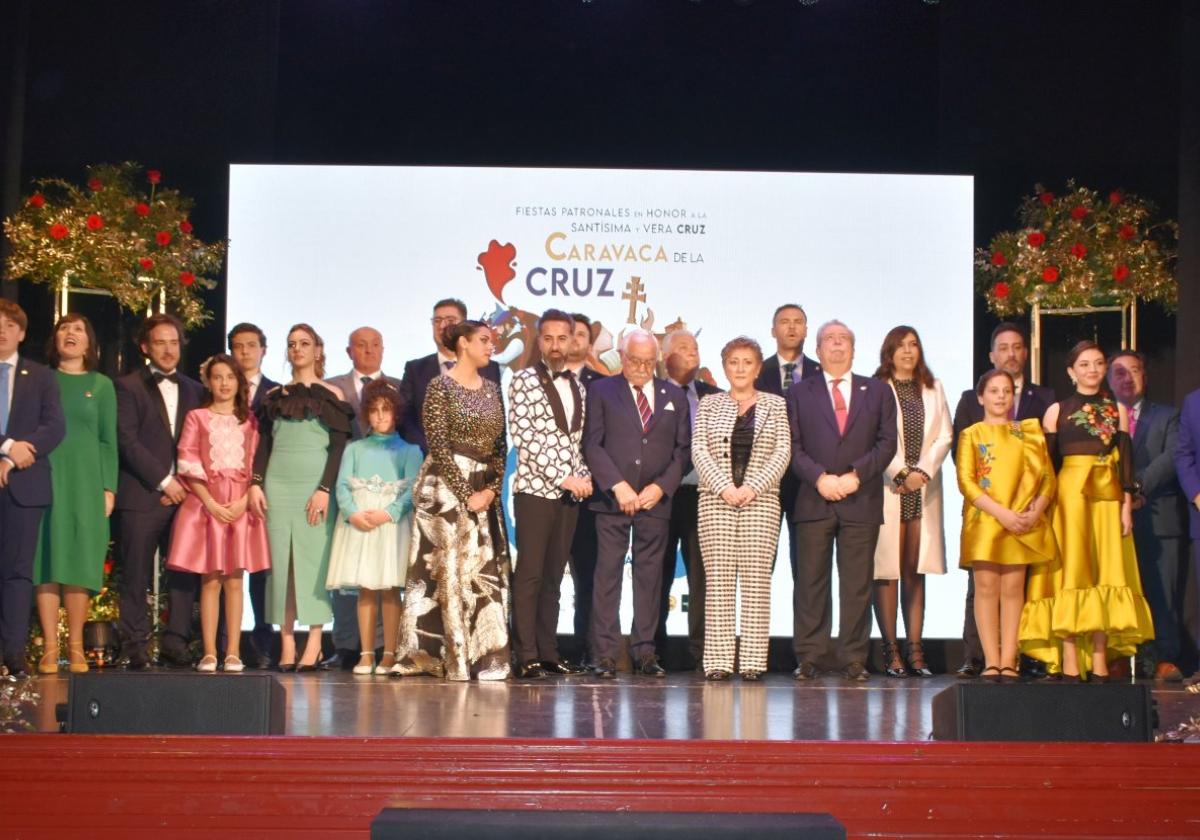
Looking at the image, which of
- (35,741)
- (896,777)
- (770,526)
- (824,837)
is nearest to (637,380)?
(770,526)

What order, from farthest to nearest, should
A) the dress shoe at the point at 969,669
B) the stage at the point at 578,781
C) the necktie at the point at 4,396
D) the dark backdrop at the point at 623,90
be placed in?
the dark backdrop at the point at 623,90 → the dress shoe at the point at 969,669 → the necktie at the point at 4,396 → the stage at the point at 578,781

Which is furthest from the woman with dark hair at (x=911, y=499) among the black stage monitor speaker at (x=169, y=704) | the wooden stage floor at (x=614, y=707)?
the black stage monitor speaker at (x=169, y=704)

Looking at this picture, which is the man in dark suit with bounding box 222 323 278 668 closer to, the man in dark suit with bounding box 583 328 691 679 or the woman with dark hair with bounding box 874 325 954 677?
the man in dark suit with bounding box 583 328 691 679

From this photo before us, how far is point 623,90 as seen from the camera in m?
7.60

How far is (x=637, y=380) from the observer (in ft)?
20.5

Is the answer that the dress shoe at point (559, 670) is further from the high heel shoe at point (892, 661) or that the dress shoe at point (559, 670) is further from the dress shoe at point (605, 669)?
the high heel shoe at point (892, 661)

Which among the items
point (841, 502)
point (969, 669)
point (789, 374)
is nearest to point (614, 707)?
point (841, 502)

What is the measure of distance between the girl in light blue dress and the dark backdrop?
1648 mm

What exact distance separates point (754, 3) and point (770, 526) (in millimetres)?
2913

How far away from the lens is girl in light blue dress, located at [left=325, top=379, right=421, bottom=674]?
621 cm

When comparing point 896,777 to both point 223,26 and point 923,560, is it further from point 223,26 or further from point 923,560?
point 223,26

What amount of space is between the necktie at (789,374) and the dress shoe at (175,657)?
2.87m

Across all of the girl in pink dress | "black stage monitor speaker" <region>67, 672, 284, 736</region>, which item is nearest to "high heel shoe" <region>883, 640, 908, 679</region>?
the girl in pink dress

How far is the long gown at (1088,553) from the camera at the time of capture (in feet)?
19.3
